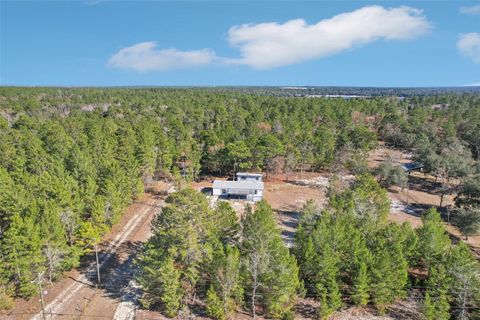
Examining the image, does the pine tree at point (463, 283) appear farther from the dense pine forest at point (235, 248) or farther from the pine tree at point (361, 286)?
the pine tree at point (361, 286)

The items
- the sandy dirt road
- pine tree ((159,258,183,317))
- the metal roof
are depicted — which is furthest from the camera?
the metal roof

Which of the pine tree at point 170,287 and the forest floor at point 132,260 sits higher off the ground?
the pine tree at point 170,287

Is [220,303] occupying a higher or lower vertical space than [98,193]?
lower

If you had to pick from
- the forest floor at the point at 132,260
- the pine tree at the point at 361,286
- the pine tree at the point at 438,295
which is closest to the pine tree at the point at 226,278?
the forest floor at the point at 132,260

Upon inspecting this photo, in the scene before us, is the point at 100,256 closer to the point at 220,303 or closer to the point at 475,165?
the point at 220,303

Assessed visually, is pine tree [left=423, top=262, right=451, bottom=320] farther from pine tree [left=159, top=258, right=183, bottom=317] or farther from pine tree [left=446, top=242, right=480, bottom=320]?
pine tree [left=159, top=258, right=183, bottom=317]

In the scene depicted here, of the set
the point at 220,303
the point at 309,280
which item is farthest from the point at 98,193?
the point at 309,280

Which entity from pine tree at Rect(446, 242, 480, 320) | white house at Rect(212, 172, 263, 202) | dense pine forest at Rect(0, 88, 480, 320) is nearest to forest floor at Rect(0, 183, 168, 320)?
dense pine forest at Rect(0, 88, 480, 320)

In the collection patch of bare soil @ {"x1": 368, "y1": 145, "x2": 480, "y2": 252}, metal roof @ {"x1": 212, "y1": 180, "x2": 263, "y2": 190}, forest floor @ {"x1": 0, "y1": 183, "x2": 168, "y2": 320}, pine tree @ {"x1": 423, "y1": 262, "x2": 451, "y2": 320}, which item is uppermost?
metal roof @ {"x1": 212, "y1": 180, "x2": 263, "y2": 190}
